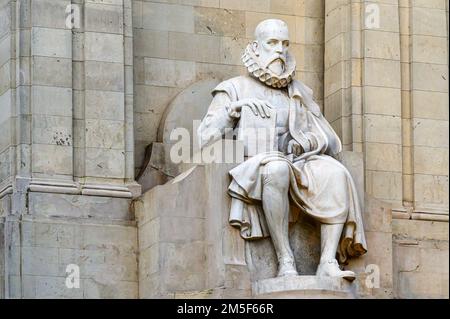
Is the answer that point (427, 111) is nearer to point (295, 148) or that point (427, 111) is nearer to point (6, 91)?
point (295, 148)

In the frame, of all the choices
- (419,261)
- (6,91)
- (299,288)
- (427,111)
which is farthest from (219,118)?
(427,111)

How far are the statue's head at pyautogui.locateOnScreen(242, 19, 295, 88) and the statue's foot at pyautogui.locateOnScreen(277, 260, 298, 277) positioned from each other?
2447 millimetres

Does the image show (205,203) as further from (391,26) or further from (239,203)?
(391,26)

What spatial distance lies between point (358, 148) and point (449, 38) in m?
2.01

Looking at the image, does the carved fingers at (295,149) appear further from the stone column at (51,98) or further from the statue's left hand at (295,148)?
the stone column at (51,98)

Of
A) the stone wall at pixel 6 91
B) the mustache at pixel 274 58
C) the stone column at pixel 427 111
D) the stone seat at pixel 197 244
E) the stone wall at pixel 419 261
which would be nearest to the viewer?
the stone seat at pixel 197 244

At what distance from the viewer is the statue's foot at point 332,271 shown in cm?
2525

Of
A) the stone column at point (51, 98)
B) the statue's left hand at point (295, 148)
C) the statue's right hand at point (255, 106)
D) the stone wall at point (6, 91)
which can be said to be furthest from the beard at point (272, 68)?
the stone wall at point (6, 91)

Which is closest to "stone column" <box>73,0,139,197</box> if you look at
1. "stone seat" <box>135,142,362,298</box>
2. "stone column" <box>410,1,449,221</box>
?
"stone seat" <box>135,142,362,298</box>

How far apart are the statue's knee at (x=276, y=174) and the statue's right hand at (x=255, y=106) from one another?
0.93 m

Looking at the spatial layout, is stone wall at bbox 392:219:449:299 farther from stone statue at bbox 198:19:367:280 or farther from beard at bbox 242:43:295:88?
beard at bbox 242:43:295:88

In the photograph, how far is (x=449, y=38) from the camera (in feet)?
88.0

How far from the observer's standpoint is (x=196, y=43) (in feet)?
92.8

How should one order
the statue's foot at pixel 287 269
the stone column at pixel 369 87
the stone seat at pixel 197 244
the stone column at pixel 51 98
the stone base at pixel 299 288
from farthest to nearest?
the stone column at pixel 369 87, the stone column at pixel 51 98, the stone seat at pixel 197 244, the statue's foot at pixel 287 269, the stone base at pixel 299 288
